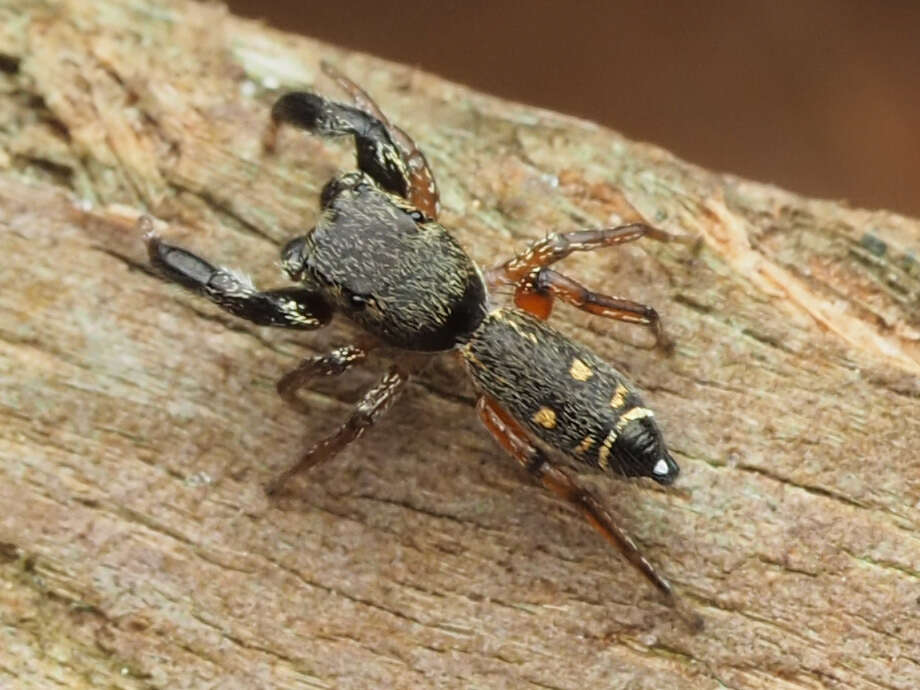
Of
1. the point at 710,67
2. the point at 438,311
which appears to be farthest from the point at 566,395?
the point at 710,67

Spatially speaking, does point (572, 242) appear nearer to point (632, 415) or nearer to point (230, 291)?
point (632, 415)

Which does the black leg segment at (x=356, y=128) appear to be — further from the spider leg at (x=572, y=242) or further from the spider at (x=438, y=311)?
the spider leg at (x=572, y=242)

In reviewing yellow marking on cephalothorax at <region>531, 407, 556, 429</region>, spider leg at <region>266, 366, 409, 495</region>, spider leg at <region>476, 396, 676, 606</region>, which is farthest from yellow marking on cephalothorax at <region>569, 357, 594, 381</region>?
spider leg at <region>266, 366, 409, 495</region>

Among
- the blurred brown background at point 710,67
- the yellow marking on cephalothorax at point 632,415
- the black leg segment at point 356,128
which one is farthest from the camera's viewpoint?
the blurred brown background at point 710,67

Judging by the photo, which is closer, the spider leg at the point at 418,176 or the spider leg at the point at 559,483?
the spider leg at the point at 559,483

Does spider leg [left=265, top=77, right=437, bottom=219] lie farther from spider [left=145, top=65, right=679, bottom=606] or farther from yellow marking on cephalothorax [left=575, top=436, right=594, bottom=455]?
yellow marking on cephalothorax [left=575, top=436, right=594, bottom=455]

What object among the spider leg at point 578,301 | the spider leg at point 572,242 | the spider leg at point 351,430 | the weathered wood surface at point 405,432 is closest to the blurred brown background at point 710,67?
the weathered wood surface at point 405,432
